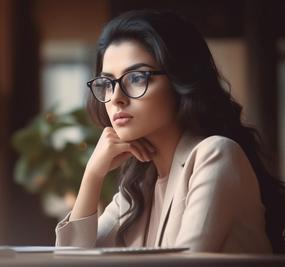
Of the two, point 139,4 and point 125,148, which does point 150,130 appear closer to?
point 125,148

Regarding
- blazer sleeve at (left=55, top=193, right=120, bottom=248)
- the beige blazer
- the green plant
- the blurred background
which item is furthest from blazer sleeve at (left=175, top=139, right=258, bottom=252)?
the blurred background

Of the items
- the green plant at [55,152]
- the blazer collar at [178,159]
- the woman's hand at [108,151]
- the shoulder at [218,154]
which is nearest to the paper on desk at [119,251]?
the shoulder at [218,154]

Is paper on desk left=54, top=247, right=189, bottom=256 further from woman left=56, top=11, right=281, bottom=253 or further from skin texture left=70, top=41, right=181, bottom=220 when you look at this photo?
skin texture left=70, top=41, right=181, bottom=220

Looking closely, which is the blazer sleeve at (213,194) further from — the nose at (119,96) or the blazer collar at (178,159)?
the nose at (119,96)

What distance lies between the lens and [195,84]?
1.83 m

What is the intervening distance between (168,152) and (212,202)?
0.33m

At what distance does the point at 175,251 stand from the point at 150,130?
0.49 metres

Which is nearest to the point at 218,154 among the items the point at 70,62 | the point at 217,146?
the point at 217,146

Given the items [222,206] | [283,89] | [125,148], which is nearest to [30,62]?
[283,89]

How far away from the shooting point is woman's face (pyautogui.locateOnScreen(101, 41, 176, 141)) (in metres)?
1.84

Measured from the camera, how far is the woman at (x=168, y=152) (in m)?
1.65

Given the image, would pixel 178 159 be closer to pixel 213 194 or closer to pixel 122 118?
pixel 122 118

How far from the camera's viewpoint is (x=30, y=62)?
646 centimetres

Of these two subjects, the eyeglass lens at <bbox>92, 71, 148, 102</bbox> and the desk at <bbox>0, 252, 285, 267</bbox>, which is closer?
the desk at <bbox>0, 252, 285, 267</bbox>
